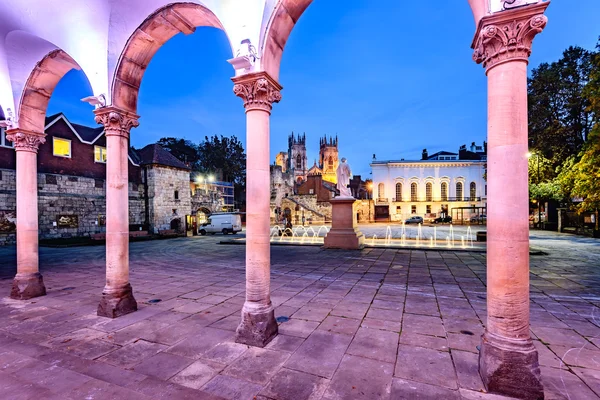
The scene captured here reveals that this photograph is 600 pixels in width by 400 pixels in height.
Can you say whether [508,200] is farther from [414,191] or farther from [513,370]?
[414,191]

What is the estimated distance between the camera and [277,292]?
6.25m

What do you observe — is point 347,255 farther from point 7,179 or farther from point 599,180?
point 7,179

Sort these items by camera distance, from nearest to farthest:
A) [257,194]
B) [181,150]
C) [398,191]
→ 1. [257,194]
2. [398,191]
3. [181,150]

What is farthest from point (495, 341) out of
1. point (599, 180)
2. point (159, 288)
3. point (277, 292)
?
point (599, 180)

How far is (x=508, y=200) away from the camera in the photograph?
2.82 meters

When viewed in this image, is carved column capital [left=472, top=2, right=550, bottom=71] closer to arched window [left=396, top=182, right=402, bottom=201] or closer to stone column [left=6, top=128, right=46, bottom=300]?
stone column [left=6, top=128, right=46, bottom=300]

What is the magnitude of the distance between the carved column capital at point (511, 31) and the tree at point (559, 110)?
1100 inches

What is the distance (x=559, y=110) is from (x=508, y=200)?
31545mm

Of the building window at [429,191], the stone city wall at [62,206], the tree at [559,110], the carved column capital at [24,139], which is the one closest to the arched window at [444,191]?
the building window at [429,191]

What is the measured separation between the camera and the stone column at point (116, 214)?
198 inches

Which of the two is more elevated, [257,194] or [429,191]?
[429,191]

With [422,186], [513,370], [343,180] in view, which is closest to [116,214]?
[513,370]

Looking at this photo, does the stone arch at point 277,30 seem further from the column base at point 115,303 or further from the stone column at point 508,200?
the column base at point 115,303

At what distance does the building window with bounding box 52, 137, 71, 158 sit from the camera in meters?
21.0
